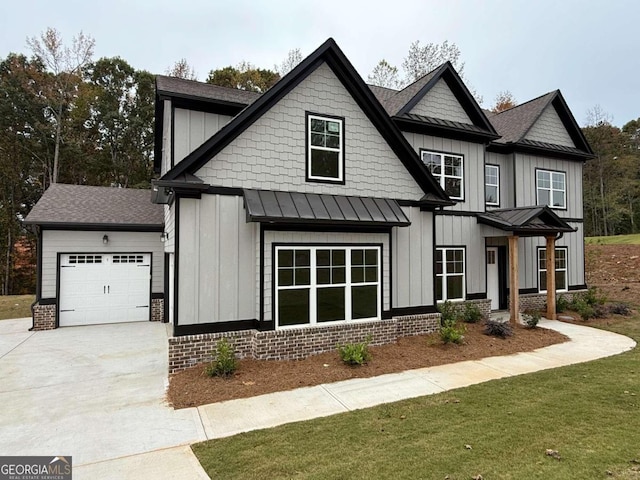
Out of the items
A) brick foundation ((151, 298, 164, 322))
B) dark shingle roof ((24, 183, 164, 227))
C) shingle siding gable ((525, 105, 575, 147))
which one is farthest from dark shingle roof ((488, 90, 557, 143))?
brick foundation ((151, 298, 164, 322))

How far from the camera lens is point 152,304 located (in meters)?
12.7

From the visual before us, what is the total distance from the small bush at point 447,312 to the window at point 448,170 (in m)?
3.73

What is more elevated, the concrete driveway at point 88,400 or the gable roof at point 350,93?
the gable roof at point 350,93

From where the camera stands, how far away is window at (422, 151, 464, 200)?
1201cm

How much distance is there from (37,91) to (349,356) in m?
29.8

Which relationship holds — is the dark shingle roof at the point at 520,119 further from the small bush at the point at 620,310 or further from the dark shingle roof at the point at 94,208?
the dark shingle roof at the point at 94,208

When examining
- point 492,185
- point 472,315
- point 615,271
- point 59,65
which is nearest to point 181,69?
point 59,65

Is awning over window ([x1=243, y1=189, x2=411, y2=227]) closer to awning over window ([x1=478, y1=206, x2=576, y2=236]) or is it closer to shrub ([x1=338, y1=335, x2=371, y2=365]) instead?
shrub ([x1=338, y1=335, x2=371, y2=365])

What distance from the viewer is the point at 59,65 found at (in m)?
23.9

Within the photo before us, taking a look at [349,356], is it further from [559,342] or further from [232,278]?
[559,342]

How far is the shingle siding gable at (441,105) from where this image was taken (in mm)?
11992

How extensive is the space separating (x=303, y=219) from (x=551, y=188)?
40.2 ft

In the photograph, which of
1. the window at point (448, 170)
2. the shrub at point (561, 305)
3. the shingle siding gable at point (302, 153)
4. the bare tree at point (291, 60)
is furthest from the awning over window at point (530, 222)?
the bare tree at point (291, 60)

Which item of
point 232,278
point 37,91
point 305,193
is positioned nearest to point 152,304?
point 232,278
